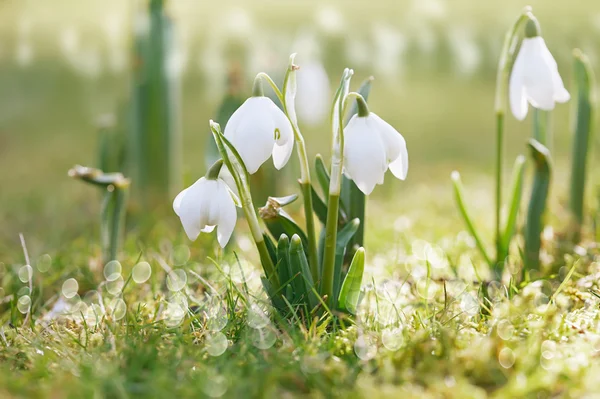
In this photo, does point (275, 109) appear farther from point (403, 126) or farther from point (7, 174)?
point (403, 126)

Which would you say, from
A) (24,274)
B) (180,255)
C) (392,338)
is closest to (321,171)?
(392,338)

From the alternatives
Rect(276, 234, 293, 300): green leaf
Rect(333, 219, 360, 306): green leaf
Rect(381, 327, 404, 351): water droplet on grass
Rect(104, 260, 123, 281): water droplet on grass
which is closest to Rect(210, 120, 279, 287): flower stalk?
Rect(276, 234, 293, 300): green leaf

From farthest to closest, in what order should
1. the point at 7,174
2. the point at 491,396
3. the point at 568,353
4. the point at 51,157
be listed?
the point at 51,157, the point at 7,174, the point at 568,353, the point at 491,396

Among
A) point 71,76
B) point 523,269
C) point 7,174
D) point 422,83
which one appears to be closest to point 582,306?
point 523,269

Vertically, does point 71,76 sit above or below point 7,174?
above

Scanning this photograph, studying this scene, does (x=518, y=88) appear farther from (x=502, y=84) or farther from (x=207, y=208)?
(x=207, y=208)
